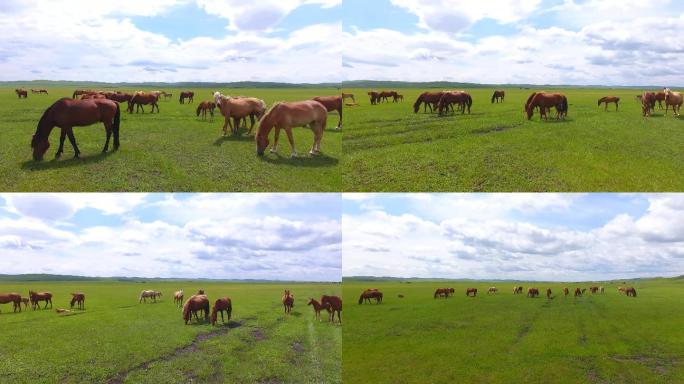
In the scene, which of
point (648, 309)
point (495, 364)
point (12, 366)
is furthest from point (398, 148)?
point (648, 309)

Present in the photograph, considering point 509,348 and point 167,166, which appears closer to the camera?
point 167,166

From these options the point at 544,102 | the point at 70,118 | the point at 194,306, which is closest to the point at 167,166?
the point at 70,118

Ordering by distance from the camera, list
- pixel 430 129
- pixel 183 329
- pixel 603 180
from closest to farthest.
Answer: pixel 603 180, pixel 183 329, pixel 430 129

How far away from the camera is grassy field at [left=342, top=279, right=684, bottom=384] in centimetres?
1605

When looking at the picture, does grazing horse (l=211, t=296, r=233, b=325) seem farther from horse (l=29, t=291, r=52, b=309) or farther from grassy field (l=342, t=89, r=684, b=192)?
horse (l=29, t=291, r=52, b=309)

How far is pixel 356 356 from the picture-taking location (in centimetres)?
1709

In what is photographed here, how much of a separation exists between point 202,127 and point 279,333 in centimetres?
1416

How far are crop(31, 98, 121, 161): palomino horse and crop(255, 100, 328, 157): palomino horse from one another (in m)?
6.11

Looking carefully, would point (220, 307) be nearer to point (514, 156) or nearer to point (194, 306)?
point (194, 306)

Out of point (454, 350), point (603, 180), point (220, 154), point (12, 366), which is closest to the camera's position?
point (12, 366)

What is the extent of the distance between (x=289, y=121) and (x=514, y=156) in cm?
992

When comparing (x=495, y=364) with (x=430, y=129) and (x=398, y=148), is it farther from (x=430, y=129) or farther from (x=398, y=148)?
(x=430, y=129)

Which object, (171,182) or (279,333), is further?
(279,333)

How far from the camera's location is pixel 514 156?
18828 millimetres
